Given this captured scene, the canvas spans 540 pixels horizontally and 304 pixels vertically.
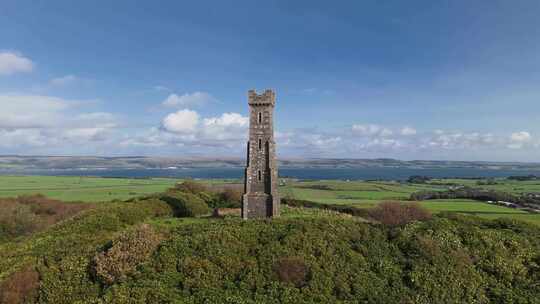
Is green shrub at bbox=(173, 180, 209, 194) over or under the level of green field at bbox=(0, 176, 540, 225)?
over

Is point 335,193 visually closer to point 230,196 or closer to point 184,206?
point 230,196

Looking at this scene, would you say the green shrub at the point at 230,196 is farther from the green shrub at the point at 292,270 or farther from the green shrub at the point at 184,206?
the green shrub at the point at 292,270

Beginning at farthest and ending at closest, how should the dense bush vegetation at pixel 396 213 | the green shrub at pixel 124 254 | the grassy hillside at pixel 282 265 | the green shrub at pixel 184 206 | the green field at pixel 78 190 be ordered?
the green field at pixel 78 190 < the green shrub at pixel 184 206 < the dense bush vegetation at pixel 396 213 < the green shrub at pixel 124 254 < the grassy hillside at pixel 282 265

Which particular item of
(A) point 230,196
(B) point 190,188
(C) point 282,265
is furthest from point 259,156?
(B) point 190,188

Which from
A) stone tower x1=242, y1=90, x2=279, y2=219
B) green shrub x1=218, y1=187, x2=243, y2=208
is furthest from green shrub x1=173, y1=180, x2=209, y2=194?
stone tower x1=242, y1=90, x2=279, y2=219

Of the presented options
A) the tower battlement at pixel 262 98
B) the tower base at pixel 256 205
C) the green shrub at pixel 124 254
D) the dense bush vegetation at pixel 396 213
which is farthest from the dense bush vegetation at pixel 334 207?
the green shrub at pixel 124 254

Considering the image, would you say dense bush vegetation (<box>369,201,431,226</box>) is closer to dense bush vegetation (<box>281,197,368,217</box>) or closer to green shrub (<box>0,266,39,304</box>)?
dense bush vegetation (<box>281,197,368,217</box>)

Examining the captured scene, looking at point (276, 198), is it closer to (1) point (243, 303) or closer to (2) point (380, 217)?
(1) point (243, 303)
